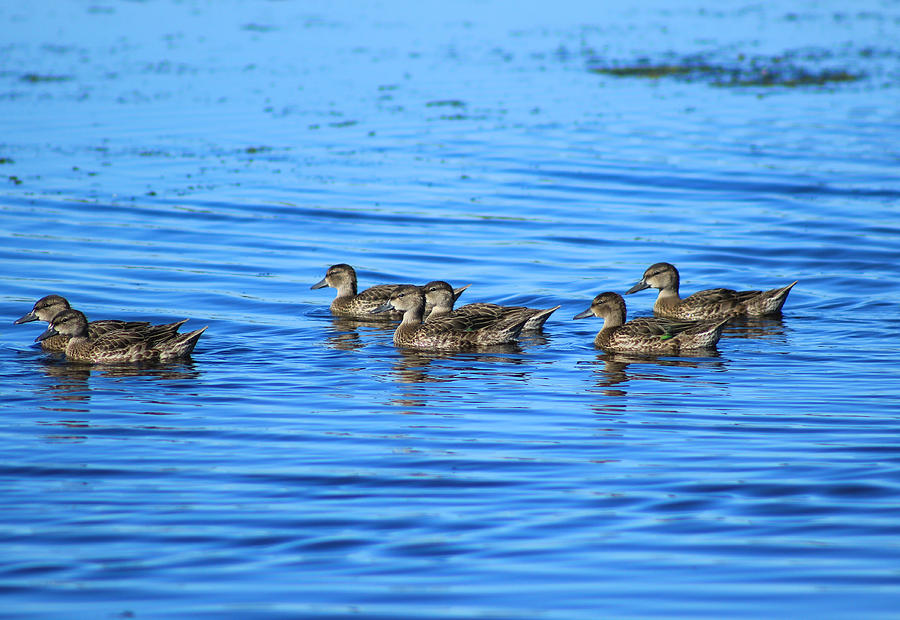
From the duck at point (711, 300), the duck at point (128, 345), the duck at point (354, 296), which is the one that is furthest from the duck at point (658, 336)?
the duck at point (128, 345)

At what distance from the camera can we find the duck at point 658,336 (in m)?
12.0

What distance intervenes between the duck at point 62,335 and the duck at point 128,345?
0.26ft

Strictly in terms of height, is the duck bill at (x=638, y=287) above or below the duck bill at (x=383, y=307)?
above

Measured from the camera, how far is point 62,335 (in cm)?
1205

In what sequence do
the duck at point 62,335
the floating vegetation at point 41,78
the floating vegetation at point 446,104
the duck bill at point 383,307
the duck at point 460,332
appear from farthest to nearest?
1. the floating vegetation at point 41,78
2. the floating vegetation at point 446,104
3. the duck bill at point 383,307
4. the duck at point 460,332
5. the duck at point 62,335

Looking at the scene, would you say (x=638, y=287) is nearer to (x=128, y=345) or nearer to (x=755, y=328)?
(x=755, y=328)

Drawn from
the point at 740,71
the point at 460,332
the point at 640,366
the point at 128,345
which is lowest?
the point at 640,366

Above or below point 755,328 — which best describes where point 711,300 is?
above

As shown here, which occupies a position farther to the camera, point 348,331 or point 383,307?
point 383,307

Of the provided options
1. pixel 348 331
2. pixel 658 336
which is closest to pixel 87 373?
pixel 348 331

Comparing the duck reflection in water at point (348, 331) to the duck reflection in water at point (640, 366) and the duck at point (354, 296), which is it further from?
the duck reflection in water at point (640, 366)

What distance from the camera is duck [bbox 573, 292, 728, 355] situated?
39.2ft

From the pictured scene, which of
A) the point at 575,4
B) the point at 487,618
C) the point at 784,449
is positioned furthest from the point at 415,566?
the point at 575,4

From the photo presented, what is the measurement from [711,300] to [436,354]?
11.0ft
